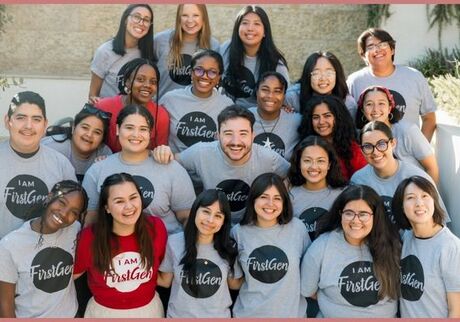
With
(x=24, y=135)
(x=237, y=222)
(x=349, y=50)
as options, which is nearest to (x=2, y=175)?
(x=24, y=135)

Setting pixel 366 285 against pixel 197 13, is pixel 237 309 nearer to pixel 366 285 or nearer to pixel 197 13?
pixel 366 285

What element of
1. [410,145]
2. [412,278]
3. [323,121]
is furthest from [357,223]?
[410,145]

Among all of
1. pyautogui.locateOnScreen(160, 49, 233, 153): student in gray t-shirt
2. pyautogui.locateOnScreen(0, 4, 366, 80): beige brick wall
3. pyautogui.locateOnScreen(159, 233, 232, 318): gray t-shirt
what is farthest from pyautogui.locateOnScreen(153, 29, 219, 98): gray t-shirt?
pyautogui.locateOnScreen(0, 4, 366, 80): beige brick wall

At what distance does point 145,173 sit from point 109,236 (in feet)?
1.63

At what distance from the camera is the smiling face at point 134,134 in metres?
4.43

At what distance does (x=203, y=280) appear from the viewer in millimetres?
4211

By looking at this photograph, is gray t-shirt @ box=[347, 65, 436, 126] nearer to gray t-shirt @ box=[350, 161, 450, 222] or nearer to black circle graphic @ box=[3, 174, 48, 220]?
gray t-shirt @ box=[350, 161, 450, 222]

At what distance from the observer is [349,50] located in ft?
31.3

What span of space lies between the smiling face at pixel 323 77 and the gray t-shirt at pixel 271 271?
1.22 meters

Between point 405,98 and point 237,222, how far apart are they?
1.77 m

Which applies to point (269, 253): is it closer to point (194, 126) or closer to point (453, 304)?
point (453, 304)

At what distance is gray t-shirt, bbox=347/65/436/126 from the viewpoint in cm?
552

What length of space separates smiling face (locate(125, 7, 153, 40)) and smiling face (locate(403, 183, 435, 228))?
8.00 ft

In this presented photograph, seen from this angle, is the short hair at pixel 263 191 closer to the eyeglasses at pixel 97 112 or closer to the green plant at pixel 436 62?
the eyeglasses at pixel 97 112
